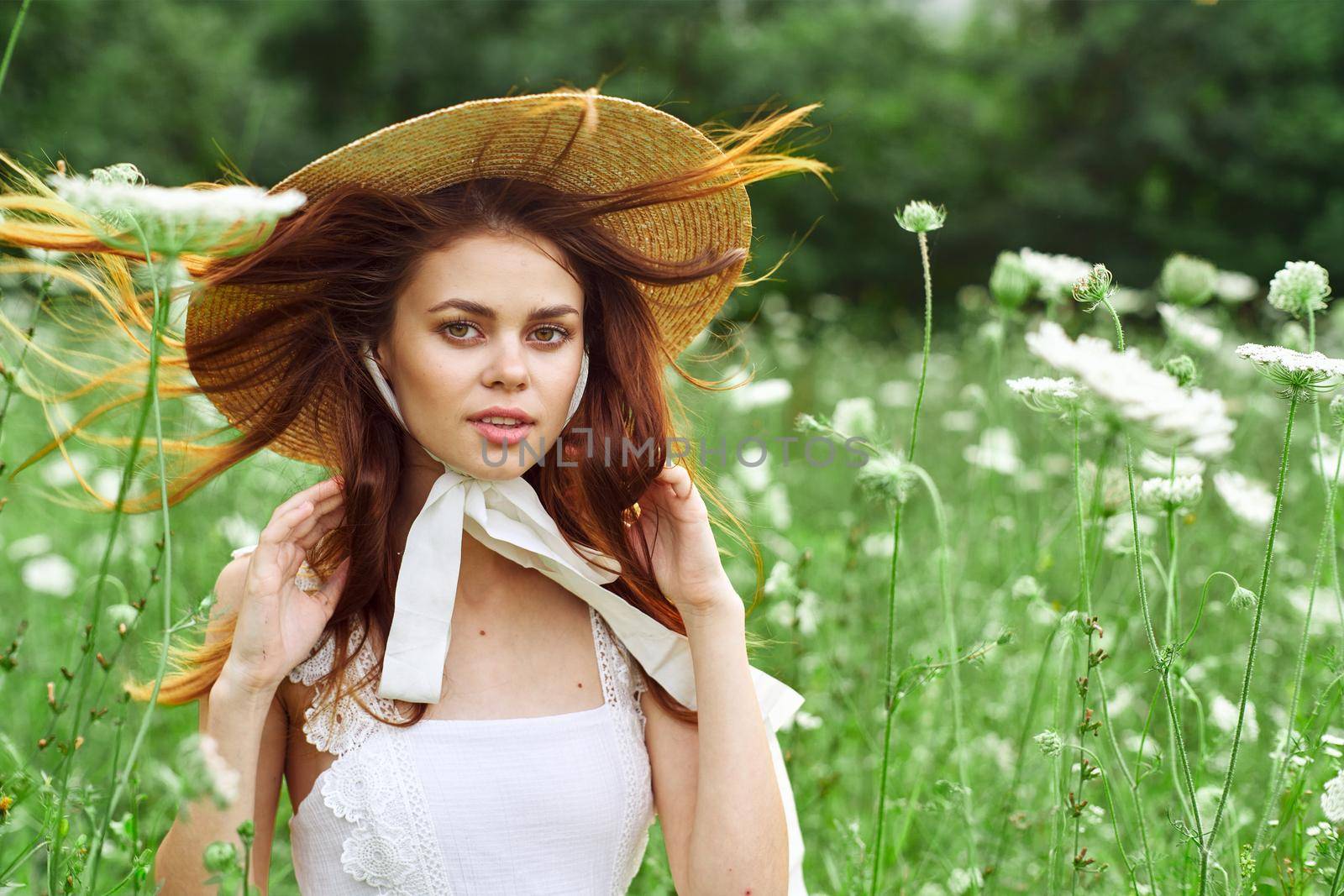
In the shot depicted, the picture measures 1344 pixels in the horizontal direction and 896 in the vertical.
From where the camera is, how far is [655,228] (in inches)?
66.0

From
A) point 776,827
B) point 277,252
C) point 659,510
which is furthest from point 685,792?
point 277,252

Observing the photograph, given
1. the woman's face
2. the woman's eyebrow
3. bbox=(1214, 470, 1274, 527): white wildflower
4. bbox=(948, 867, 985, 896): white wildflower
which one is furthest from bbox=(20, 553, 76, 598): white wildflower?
bbox=(1214, 470, 1274, 527): white wildflower

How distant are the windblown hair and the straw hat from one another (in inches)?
0.8

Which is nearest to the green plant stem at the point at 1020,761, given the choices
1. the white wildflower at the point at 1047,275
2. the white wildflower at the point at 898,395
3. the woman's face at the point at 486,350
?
the woman's face at the point at 486,350

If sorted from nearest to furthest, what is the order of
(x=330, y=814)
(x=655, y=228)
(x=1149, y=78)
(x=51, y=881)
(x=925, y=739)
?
(x=51, y=881), (x=330, y=814), (x=655, y=228), (x=925, y=739), (x=1149, y=78)

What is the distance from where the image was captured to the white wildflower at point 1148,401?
97cm

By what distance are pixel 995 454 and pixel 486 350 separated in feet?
6.02

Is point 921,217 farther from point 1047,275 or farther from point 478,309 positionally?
point 1047,275

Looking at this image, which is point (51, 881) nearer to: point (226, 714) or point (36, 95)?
point (226, 714)

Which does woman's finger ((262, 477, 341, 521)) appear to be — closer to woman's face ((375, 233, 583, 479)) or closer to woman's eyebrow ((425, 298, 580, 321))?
woman's face ((375, 233, 583, 479))

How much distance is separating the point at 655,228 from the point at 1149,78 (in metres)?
19.6

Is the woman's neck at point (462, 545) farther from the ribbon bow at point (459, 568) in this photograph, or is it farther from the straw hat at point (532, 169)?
the straw hat at point (532, 169)

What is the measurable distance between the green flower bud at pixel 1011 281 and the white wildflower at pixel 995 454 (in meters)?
0.31

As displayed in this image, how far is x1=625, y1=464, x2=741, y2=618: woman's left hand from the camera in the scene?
152cm
